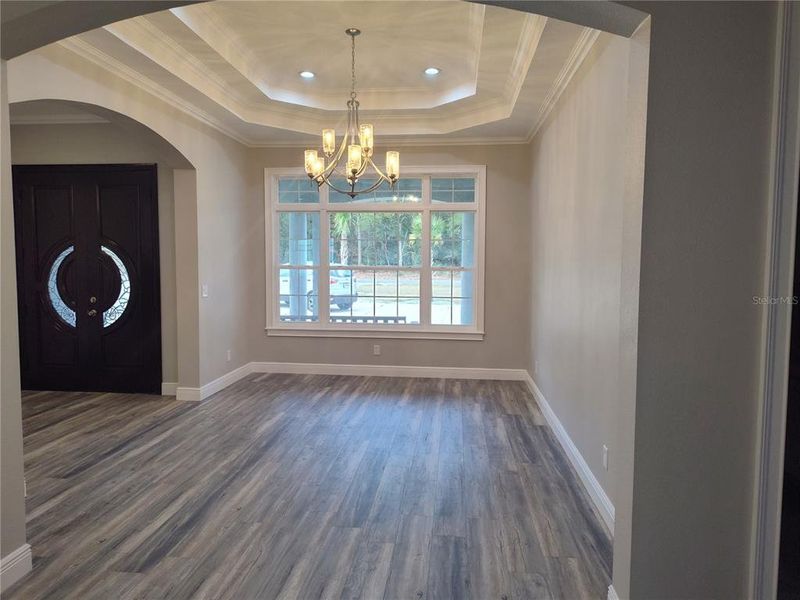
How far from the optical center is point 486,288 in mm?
6016

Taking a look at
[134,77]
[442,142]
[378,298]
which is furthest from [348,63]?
[378,298]

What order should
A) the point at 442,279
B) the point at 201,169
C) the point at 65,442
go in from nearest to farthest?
the point at 65,442, the point at 201,169, the point at 442,279

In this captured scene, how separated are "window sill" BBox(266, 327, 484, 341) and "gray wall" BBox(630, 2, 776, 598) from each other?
4.22 m

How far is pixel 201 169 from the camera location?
5.06 metres

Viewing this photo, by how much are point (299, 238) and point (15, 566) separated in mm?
4586

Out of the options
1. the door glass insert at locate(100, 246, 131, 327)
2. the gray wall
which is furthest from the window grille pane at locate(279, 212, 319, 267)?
the gray wall

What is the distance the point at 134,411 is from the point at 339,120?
144 inches

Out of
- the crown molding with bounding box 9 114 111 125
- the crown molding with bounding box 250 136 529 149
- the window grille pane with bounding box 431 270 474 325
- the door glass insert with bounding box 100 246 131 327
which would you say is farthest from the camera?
the window grille pane with bounding box 431 270 474 325

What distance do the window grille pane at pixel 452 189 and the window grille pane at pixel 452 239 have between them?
0.17m

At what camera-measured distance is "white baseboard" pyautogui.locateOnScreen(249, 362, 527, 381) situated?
19.9 ft

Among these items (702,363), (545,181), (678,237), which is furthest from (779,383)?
(545,181)

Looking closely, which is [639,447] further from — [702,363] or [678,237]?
[678,237]

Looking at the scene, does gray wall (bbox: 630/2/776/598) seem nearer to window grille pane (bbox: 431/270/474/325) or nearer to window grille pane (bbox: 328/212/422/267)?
window grille pane (bbox: 431/270/474/325)

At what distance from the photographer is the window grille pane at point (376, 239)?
618 cm
